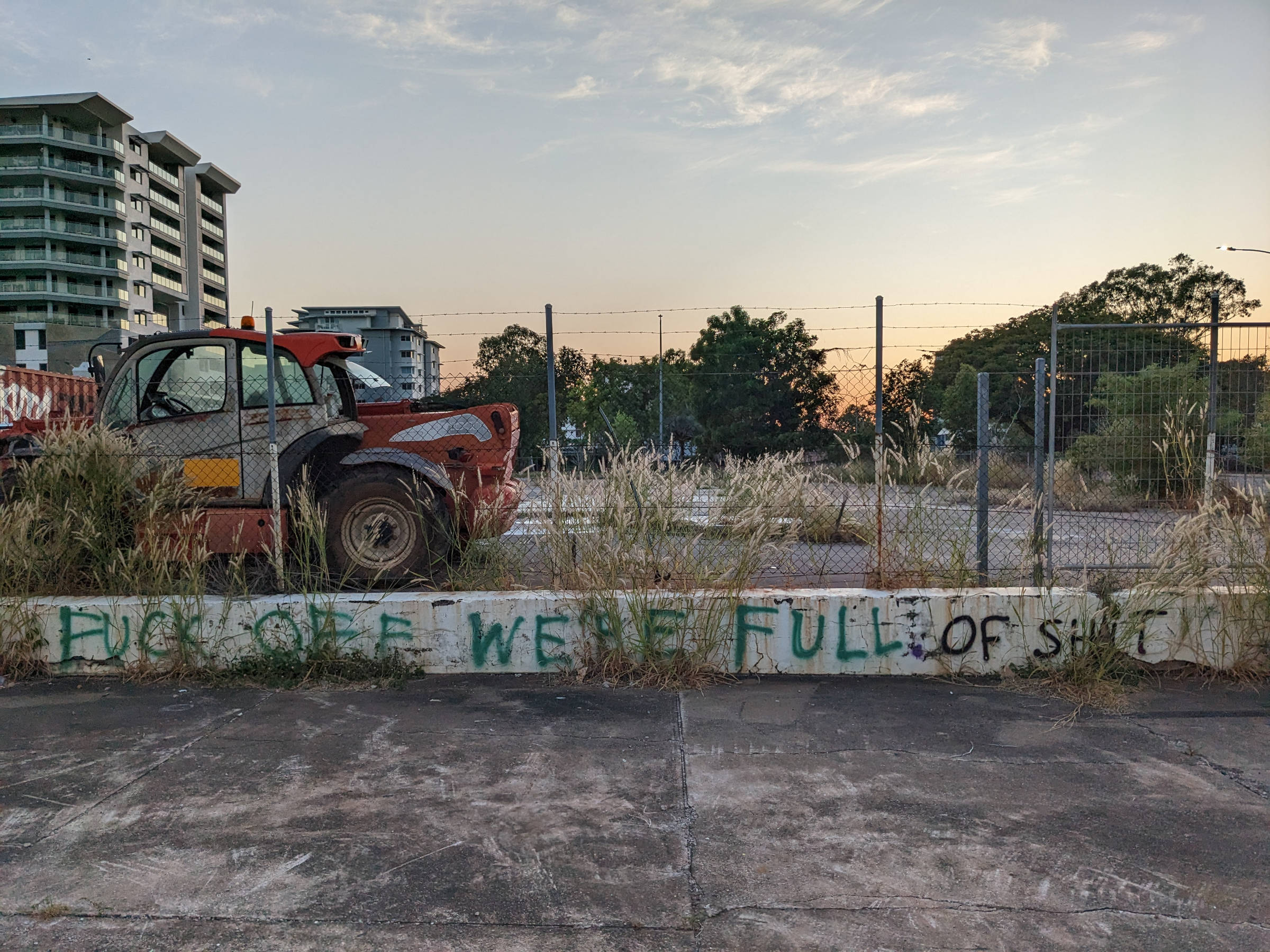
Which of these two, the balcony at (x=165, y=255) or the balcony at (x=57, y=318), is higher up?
the balcony at (x=165, y=255)

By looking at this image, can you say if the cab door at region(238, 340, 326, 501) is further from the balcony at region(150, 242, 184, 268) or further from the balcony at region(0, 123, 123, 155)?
the balcony at region(150, 242, 184, 268)

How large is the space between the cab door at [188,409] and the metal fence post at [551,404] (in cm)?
250

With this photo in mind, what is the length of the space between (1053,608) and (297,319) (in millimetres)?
5776

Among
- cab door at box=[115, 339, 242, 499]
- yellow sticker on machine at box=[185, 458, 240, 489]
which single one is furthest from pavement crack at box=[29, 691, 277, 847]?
cab door at box=[115, 339, 242, 499]

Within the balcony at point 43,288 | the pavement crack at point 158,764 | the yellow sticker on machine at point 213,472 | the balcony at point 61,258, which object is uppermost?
the balcony at point 61,258

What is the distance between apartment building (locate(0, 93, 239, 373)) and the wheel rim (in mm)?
62781

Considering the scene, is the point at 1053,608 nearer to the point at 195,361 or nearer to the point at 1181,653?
the point at 1181,653

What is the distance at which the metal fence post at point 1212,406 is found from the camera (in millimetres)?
6340

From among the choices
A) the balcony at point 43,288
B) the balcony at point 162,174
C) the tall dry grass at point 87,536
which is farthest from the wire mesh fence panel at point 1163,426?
the balcony at point 162,174

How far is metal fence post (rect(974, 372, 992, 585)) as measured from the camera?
6121 mm

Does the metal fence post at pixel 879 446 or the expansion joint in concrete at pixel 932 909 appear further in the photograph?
the metal fence post at pixel 879 446

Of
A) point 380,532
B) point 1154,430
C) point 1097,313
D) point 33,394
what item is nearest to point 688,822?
point 380,532

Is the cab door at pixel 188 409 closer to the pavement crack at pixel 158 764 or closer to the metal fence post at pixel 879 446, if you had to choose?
the pavement crack at pixel 158 764

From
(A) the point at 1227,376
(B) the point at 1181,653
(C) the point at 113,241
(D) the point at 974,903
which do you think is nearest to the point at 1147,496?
(A) the point at 1227,376
